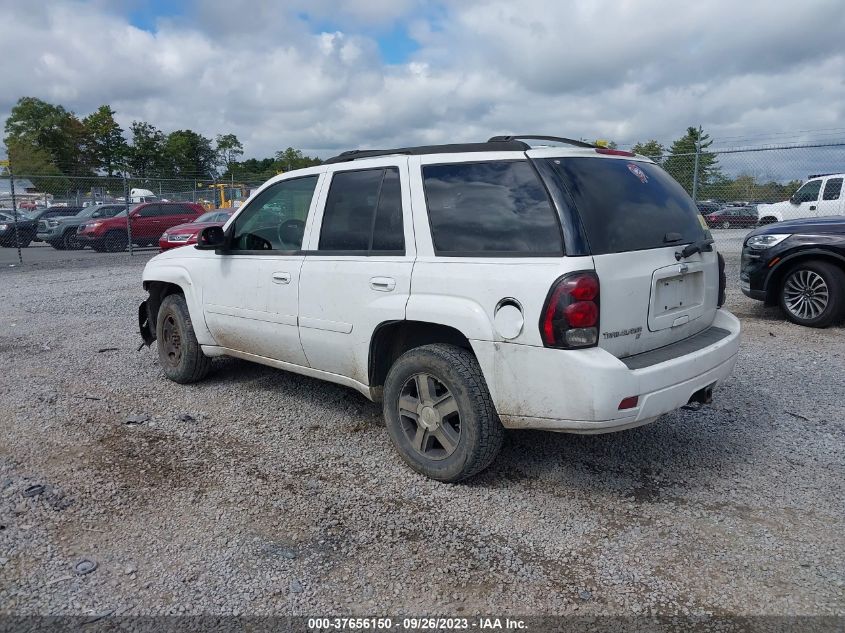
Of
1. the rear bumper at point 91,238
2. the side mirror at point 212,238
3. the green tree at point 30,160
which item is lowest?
the rear bumper at point 91,238

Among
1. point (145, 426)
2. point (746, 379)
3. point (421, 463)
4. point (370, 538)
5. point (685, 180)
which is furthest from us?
A: point (685, 180)

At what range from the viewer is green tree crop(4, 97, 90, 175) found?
2653 inches

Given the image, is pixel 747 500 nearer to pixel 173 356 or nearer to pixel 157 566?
pixel 157 566

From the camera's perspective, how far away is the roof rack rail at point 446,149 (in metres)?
3.60

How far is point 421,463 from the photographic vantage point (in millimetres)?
3789

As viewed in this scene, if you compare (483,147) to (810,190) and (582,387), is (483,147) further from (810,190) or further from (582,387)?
(810,190)

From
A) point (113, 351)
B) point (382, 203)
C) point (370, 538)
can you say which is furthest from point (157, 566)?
point (113, 351)

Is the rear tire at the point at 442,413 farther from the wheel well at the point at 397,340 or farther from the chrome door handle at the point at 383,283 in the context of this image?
the chrome door handle at the point at 383,283

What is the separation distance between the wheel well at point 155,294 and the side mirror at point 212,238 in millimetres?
986

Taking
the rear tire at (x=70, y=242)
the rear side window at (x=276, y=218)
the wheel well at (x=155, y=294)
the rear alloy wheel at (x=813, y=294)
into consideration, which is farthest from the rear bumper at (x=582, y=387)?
the rear tire at (x=70, y=242)

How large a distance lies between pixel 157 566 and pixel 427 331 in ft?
6.00

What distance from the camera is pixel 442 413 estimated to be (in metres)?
3.67

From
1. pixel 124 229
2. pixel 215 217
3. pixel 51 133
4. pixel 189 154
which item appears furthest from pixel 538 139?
pixel 189 154

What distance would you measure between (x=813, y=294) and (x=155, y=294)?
6.90 meters
